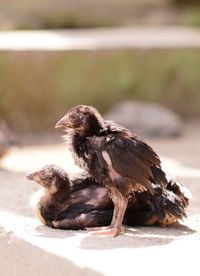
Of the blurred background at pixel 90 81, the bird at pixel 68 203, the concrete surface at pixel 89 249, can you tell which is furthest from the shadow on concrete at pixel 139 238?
the blurred background at pixel 90 81

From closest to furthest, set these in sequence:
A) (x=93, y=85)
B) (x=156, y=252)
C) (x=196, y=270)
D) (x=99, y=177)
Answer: (x=196, y=270), (x=156, y=252), (x=99, y=177), (x=93, y=85)

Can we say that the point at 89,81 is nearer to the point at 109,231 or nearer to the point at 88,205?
the point at 88,205

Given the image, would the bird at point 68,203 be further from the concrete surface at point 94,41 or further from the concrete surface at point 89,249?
the concrete surface at point 94,41

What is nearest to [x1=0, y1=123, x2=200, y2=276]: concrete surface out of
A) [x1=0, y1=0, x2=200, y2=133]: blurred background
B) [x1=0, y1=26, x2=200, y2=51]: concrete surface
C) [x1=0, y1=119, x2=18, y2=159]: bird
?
[x1=0, y1=119, x2=18, y2=159]: bird

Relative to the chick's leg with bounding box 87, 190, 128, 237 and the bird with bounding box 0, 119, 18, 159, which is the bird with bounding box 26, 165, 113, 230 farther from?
the bird with bounding box 0, 119, 18, 159

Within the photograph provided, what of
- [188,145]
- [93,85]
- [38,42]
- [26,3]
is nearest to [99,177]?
[188,145]

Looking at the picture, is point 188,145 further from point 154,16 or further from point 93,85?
point 154,16
